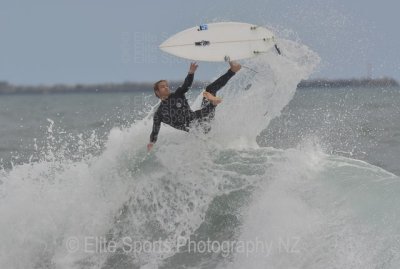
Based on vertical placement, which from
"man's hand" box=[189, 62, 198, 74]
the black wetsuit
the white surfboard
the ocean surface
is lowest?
the ocean surface

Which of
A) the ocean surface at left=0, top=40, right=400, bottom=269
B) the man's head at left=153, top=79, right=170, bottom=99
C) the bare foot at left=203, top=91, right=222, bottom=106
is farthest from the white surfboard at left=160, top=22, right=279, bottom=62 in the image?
the man's head at left=153, top=79, right=170, bottom=99

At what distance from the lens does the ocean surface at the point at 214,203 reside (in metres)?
7.22

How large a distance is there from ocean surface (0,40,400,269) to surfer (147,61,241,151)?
1.44 feet

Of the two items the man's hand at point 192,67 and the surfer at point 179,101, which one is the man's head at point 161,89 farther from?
the man's hand at point 192,67

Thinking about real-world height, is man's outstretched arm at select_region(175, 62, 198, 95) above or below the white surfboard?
below

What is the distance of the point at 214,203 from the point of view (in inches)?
322

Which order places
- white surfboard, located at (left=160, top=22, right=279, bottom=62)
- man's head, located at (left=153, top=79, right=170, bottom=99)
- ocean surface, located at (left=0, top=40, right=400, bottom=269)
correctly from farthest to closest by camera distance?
white surfboard, located at (left=160, top=22, right=279, bottom=62)
man's head, located at (left=153, top=79, right=170, bottom=99)
ocean surface, located at (left=0, top=40, right=400, bottom=269)

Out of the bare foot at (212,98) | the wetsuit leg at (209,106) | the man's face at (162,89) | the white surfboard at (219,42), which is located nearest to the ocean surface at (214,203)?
the wetsuit leg at (209,106)

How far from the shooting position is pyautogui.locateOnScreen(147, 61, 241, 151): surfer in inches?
322

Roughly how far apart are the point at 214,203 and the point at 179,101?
1.40 m

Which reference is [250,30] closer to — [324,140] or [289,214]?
[289,214]

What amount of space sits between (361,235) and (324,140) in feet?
27.4

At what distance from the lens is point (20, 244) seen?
326 inches

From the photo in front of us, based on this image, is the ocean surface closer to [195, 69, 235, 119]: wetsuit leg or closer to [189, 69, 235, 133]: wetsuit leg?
[189, 69, 235, 133]: wetsuit leg
